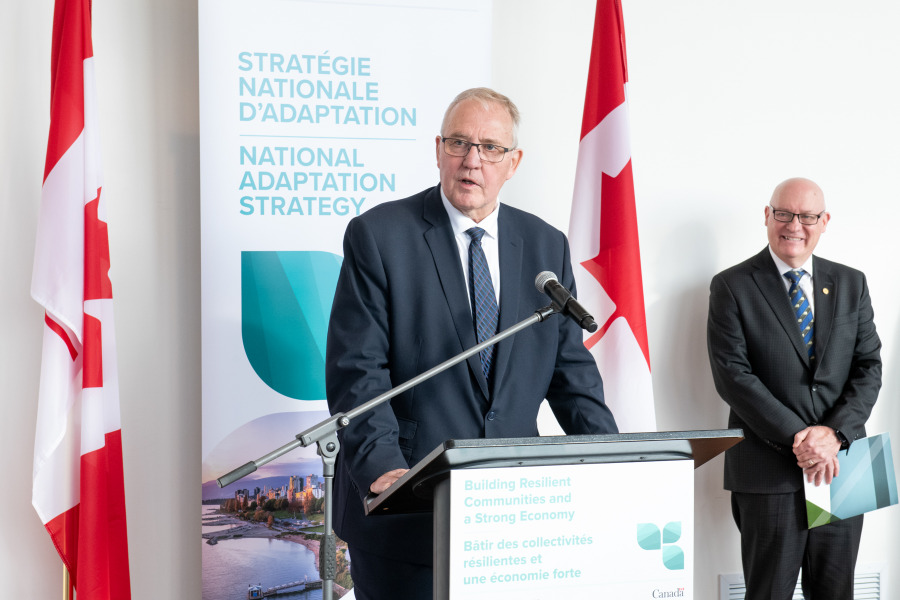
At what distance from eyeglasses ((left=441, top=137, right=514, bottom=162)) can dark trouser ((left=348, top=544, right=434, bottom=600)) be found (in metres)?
1.06

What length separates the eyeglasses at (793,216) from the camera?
3.72 metres

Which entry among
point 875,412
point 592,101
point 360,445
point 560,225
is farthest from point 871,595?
point 360,445

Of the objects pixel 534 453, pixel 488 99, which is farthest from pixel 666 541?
pixel 488 99

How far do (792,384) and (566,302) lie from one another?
7.25 feet

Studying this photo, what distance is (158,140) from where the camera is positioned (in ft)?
11.6

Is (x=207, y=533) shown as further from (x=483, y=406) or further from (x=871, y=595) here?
(x=871, y=595)

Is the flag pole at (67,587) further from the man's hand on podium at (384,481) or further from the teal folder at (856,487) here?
the teal folder at (856,487)

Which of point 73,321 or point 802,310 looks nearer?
point 73,321

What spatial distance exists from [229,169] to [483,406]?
1.77 m

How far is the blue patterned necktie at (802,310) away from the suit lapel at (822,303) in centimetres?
2

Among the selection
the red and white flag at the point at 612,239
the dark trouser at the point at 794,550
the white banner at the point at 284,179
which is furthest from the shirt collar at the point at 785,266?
the white banner at the point at 284,179

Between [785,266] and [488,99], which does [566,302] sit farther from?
[785,266]

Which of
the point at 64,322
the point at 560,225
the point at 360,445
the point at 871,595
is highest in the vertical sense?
the point at 560,225

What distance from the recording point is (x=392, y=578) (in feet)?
6.72
